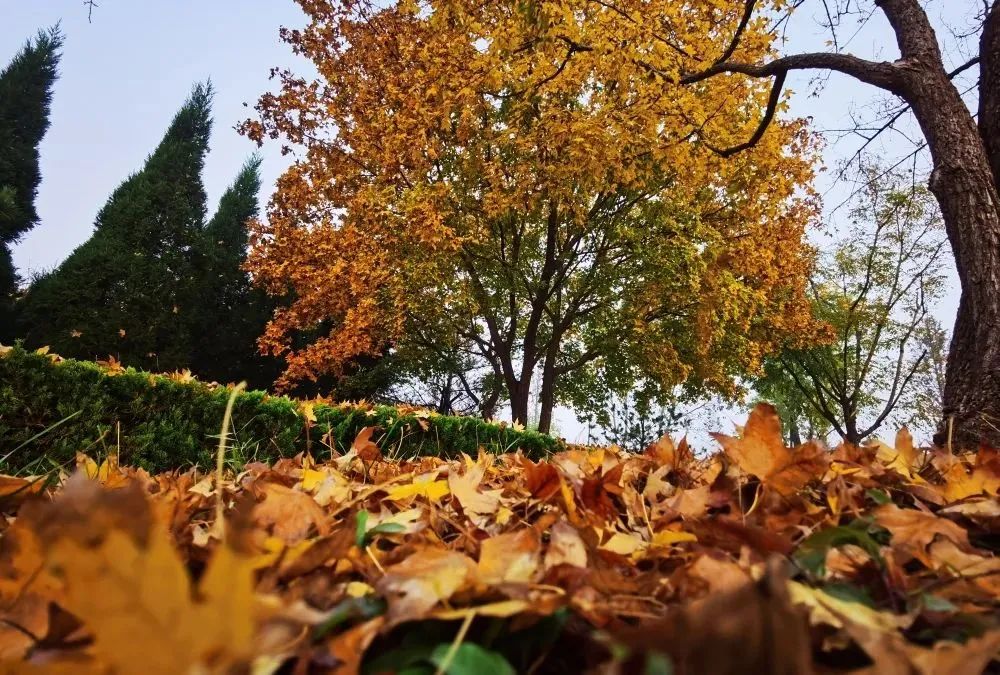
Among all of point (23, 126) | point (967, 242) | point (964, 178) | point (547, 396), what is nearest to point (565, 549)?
point (967, 242)

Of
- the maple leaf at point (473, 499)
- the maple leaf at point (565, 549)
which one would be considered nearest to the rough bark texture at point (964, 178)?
the maple leaf at point (473, 499)

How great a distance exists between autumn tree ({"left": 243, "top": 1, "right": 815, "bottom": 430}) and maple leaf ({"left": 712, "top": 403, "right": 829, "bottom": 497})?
4863 millimetres

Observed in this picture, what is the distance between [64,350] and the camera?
1391 centimetres

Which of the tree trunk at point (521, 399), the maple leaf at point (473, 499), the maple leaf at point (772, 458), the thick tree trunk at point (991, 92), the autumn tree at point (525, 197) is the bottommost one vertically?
the maple leaf at point (473, 499)

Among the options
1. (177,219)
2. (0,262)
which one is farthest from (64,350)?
(0,262)

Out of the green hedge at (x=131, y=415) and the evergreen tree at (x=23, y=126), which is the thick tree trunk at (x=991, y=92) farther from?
Result: the evergreen tree at (x=23, y=126)

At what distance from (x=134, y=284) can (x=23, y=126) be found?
12623mm

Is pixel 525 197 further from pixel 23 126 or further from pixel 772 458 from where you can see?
pixel 23 126

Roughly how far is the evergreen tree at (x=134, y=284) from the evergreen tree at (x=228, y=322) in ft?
1.99

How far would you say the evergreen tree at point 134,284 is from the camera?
1442 centimetres

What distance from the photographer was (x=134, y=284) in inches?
603

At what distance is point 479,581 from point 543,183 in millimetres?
9983

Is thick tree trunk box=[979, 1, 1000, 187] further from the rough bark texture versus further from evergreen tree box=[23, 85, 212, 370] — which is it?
evergreen tree box=[23, 85, 212, 370]

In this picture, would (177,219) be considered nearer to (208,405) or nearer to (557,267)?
(557,267)
